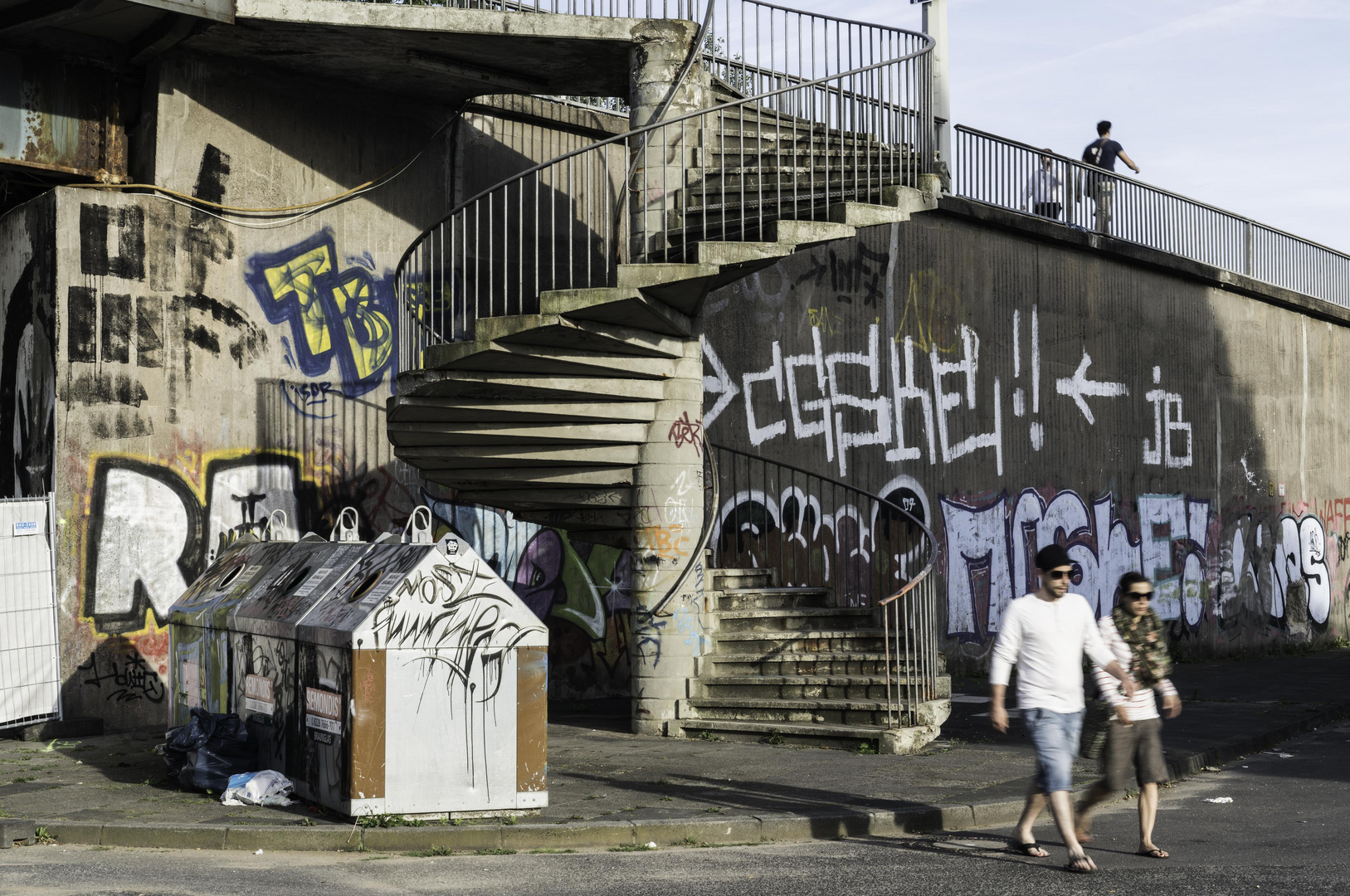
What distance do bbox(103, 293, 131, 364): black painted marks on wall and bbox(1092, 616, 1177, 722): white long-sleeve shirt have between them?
28.2ft

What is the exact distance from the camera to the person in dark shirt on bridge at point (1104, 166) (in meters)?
20.3

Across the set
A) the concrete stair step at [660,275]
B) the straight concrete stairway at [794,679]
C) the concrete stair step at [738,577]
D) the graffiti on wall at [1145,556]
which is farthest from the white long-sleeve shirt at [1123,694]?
the graffiti on wall at [1145,556]

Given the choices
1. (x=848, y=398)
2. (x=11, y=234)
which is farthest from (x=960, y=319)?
(x=11, y=234)

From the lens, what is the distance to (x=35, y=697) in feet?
37.3

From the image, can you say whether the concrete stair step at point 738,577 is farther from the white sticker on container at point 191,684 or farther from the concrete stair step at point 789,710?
the white sticker on container at point 191,684

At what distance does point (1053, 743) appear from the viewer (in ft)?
23.2

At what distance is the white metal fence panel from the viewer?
11250 mm

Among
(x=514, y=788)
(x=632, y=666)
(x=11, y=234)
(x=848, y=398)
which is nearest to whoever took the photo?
(x=514, y=788)

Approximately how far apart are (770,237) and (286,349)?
193 inches

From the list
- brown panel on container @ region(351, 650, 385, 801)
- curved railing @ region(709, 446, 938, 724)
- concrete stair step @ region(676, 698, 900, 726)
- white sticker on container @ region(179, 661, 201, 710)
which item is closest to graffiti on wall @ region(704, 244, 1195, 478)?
curved railing @ region(709, 446, 938, 724)

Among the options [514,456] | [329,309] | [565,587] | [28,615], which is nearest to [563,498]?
[514,456]

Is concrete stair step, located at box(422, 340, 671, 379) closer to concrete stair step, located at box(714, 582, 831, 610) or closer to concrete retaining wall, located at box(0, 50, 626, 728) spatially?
concrete stair step, located at box(714, 582, 831, 610)

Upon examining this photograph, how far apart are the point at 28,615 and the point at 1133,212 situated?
16221mm

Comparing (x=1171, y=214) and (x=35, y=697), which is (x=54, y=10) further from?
(x=1171, y=214)
